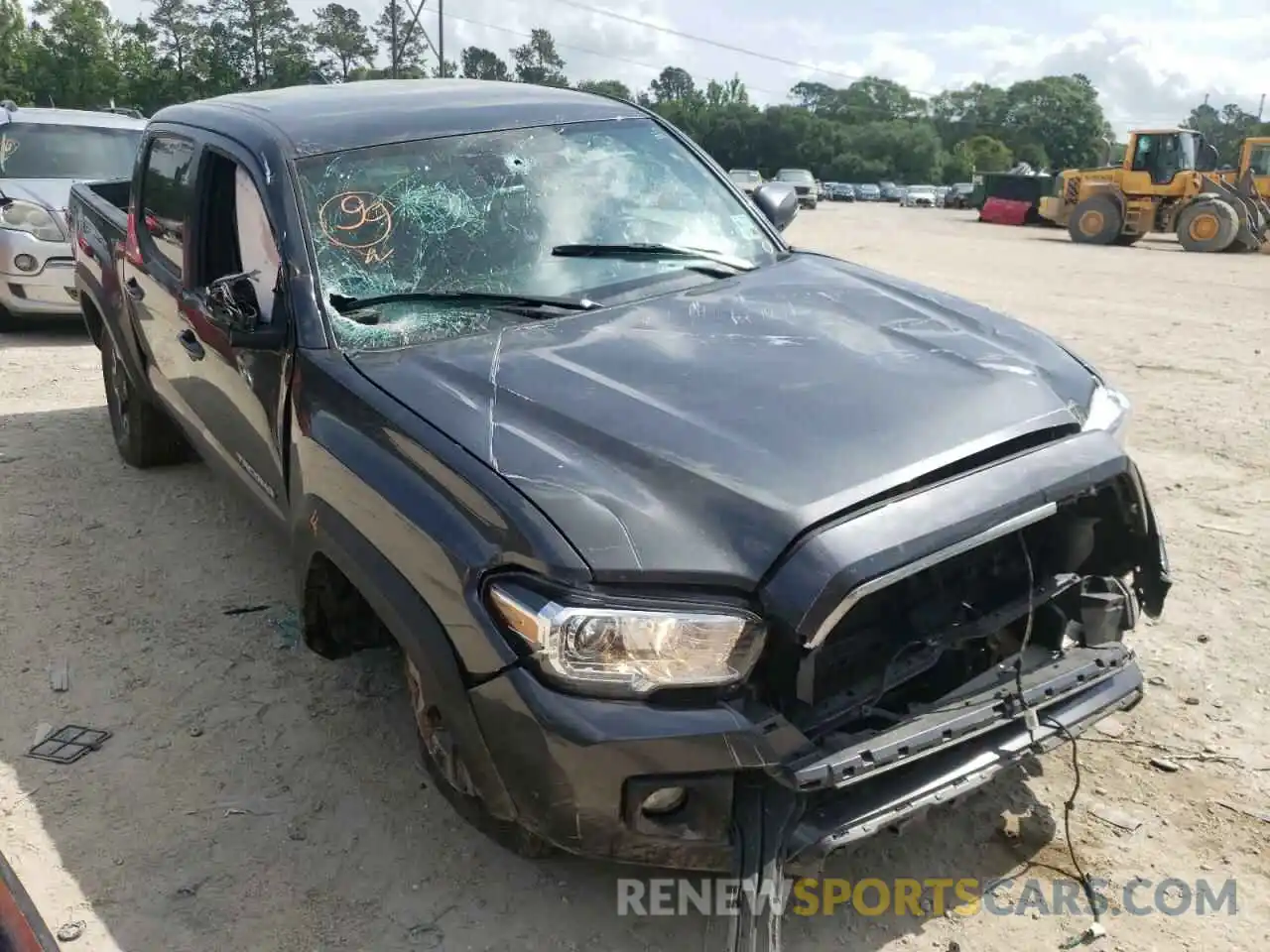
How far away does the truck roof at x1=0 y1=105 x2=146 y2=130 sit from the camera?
30.3 feet

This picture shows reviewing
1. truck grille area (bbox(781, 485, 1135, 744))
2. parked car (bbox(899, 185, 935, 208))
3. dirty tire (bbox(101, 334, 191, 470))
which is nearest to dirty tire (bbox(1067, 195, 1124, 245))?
dirty tire (bbox(101, 334, 191, 470))

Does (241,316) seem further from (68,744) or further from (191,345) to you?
(68,744)

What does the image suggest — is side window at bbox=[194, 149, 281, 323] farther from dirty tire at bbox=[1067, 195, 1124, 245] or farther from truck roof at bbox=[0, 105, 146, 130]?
dirty tire at bbox=[1067, 195, 1124, 245]

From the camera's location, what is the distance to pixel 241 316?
9.84ft

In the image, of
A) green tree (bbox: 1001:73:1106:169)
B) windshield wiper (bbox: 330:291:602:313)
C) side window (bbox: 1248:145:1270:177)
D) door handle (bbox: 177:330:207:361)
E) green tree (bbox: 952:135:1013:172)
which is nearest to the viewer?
windshield wiper (bbox: 330:291:602:313)

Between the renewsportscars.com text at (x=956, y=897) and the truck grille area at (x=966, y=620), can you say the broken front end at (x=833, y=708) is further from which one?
the renewsportscars.com text at (x=956, y=897)

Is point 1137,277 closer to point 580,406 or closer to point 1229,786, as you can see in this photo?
point 1229,786

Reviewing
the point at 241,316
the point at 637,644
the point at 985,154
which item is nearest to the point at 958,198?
the point at 985,154

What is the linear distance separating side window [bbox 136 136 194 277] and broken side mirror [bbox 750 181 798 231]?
2123 mm

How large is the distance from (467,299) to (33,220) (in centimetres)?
677

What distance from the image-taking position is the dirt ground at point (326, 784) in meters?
2.50

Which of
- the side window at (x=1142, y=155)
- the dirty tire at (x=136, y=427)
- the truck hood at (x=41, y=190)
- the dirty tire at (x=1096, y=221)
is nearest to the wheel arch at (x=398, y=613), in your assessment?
the dirty tire at (x=136, y=427)

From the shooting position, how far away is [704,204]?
12.3ft

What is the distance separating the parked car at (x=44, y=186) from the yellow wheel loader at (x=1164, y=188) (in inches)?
740
